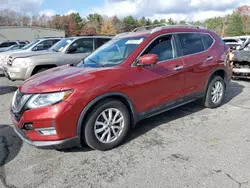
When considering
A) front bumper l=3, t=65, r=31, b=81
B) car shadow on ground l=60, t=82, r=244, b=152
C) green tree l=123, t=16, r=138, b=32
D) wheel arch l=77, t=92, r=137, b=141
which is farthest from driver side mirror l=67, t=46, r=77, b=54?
green tree l=123, t=16, r=138, b=32

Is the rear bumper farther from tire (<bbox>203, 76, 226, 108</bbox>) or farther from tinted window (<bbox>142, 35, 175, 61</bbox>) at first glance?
tire (<bbox>203, 76, 226, 108</bbox>)

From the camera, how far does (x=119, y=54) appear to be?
401cm

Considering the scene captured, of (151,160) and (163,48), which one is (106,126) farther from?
(163,48)

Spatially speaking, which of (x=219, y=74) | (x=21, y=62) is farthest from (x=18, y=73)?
(x=219, y=74)

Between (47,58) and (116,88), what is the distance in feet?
15.5

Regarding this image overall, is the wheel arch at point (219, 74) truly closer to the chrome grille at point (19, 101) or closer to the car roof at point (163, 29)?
the car roof at point (163, 29)

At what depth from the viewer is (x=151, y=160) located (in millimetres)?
3156

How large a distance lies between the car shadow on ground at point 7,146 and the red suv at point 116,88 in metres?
0.46

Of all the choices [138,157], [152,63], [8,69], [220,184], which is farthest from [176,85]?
[8,69]

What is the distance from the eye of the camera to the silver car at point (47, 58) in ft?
23.2

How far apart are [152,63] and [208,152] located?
1553 mm

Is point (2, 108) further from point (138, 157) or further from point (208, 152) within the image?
point (208, 152)

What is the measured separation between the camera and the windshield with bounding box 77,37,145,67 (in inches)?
152

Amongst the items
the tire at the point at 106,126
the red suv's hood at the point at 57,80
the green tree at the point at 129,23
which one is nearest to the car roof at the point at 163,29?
the red suv's hood at the point at 57,80
